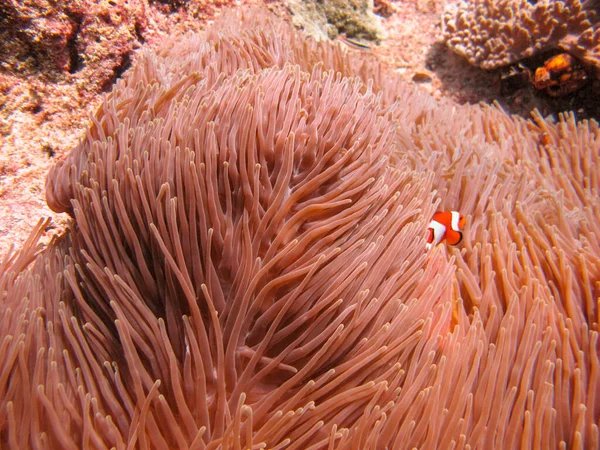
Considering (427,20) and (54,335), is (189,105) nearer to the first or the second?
(54,335)

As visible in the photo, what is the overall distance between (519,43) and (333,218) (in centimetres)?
298

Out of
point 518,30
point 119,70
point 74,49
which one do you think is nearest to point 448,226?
point 119,70

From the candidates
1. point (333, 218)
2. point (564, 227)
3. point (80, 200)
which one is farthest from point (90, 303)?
point (564, 227)

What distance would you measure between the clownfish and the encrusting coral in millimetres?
58

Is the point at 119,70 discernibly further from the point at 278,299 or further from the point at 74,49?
the point at 278,299

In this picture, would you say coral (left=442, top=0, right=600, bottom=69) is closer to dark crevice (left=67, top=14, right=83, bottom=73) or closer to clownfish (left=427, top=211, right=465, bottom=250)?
clownfish (left=427, top=211, right=465, bottom=250)

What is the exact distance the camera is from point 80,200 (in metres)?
1.59

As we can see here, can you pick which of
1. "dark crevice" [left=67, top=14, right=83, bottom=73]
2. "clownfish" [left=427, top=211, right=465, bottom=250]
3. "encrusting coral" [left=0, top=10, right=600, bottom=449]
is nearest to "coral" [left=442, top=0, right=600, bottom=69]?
"encrusting coral" [left=0, top=10, right=600, bottom=449]

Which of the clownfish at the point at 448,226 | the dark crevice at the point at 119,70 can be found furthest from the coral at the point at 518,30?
the dark crevice at the point at 119,70

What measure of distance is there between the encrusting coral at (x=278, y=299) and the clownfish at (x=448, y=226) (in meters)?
0.06

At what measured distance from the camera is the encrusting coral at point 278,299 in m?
1.20

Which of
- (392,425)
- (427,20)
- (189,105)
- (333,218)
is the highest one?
(427,20)

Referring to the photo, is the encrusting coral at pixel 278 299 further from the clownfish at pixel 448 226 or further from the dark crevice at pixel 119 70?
the dark crevice at pixel 119 70

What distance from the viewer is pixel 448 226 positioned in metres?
1.77
